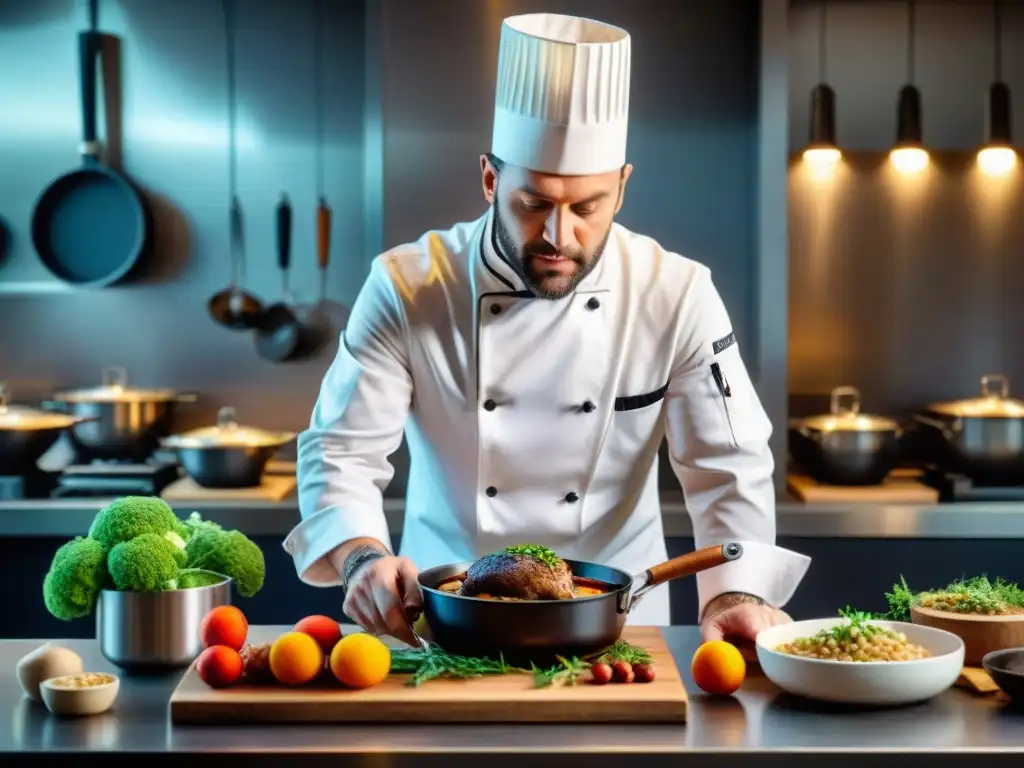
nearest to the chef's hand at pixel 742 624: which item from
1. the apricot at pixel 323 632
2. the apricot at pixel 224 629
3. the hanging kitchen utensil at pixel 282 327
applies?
the apricot at pixel 323 632

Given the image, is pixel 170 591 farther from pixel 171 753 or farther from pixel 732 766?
pixel 732 766

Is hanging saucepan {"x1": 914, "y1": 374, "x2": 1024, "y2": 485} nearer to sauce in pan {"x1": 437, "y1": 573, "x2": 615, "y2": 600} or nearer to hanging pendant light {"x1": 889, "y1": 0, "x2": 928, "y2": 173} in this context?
hanging pendant light {"x1": 889, "y1": 0, "x2": 928, "y2": 173}

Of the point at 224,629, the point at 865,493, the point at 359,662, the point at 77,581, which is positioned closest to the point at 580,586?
the point at 359,662

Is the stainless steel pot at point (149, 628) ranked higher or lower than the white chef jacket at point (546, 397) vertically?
lower

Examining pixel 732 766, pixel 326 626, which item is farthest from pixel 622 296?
pixel 732 766

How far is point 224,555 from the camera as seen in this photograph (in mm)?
1864

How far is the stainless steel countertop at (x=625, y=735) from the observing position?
142 centimetres

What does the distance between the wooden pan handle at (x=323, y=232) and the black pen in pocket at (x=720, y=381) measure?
1.88m

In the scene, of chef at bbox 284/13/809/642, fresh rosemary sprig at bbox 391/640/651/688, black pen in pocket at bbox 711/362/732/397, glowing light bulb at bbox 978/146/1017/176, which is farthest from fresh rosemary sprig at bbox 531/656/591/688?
glowing light bulb at bbox 978/146/1017/176

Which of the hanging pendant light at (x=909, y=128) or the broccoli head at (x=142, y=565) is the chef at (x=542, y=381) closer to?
the broccoli head at (x=142, y=565)

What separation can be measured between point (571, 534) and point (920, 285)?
6.65 ft

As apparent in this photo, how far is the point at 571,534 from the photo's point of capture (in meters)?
2.36

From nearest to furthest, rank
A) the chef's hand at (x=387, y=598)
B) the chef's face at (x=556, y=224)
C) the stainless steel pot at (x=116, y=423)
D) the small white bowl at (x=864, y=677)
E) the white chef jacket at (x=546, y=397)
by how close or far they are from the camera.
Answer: the small white bowl at (x=864, y=677)
the chef's hand at (x=387, y=598)
the chef's face at (x=556, y=224)
the white chef jacket at (x=546, y=397)
the stainless steel pot at (x=116, y=423)

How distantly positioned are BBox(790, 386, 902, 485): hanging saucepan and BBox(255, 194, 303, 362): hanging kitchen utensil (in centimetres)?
158
